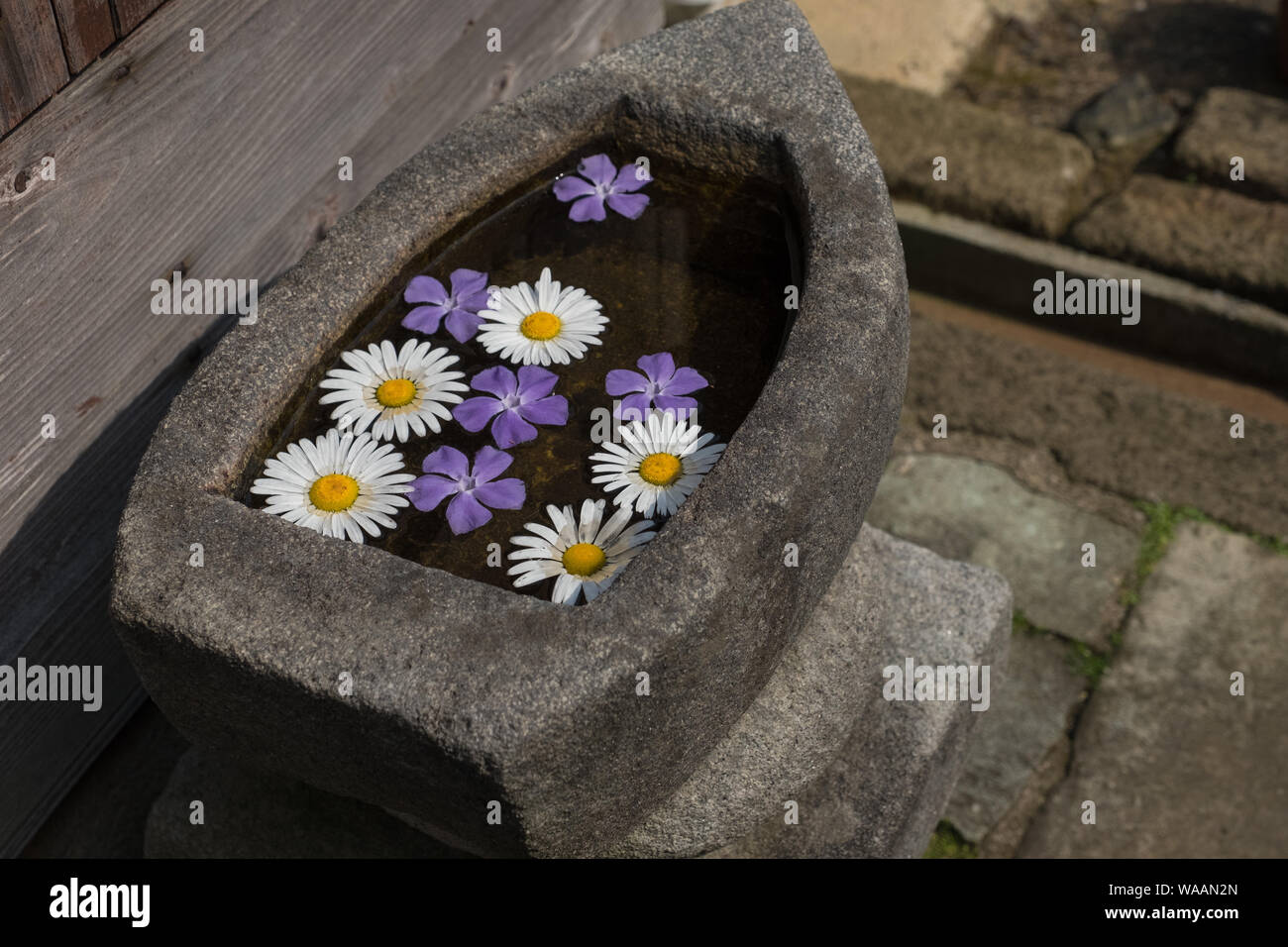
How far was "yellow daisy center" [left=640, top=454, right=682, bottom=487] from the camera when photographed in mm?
1818

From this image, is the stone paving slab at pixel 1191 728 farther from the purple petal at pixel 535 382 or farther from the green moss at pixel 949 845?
the purple petal at pixel 535 382

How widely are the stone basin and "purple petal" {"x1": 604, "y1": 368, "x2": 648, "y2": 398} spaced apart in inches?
9.3

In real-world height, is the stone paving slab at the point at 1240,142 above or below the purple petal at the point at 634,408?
above

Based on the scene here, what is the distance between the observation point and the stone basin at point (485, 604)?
4.95 ft

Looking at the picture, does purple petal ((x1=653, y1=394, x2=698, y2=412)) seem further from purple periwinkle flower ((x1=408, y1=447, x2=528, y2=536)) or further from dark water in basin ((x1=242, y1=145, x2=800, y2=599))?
purple periwinkle flower ((x1=408, y1=447, x2=528, y2=536))

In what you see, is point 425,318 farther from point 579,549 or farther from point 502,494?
point 579,549

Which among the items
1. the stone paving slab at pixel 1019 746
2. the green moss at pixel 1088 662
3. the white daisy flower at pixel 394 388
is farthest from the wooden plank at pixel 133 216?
the green moss at pixel 1088 662

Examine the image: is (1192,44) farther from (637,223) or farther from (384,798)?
(384,798)

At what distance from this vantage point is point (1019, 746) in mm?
2725

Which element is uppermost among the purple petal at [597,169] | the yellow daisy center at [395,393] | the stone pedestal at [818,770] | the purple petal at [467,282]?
the purple petal at [597,169]

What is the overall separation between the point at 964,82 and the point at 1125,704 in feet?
7.79

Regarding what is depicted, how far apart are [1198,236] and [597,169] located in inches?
76.8

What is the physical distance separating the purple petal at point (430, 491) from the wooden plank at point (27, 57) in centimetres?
73

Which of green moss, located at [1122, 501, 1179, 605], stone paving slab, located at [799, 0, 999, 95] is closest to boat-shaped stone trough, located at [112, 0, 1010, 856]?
green moss, located at [1122, 501, 1179, 605]
